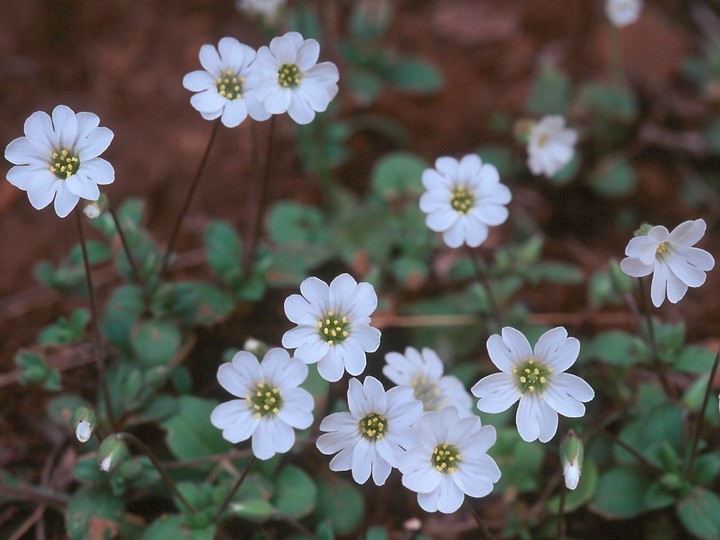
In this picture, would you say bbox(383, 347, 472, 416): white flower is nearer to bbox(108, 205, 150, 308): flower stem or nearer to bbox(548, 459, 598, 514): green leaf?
bbox(548, 459, 598, 514): green leaf

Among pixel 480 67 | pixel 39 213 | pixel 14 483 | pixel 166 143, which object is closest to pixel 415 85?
pixel 480 67

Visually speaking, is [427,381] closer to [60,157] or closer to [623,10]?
[60,157]

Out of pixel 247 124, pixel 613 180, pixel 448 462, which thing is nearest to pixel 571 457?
pixel 448 462

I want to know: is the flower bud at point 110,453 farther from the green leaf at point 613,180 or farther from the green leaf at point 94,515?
the green leaf at point 613,180

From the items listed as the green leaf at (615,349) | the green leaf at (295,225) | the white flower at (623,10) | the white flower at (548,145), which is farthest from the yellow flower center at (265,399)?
the white flower at (623,10)

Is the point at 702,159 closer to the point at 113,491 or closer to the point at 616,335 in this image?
the point at 616,335
